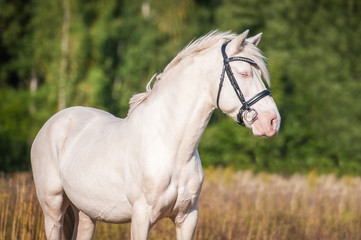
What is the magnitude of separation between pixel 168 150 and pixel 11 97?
21.6m

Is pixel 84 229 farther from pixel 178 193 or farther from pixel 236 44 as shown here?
pixel 236 44

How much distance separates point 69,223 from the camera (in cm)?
477

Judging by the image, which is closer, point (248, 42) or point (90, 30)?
point (248, 42)

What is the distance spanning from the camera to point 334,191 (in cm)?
860

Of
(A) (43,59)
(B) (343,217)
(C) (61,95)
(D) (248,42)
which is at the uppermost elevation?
(A) (43,59)

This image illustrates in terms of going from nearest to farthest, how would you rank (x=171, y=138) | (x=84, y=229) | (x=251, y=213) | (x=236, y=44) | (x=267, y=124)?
(x=267, y=124) < (x=236, y=44) < (x=171, y=138) < (x=84, y=229) < (x=251, y=213)

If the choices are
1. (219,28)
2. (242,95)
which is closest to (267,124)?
(242,95)

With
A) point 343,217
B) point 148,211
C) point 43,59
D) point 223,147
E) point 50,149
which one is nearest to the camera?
point 148,211

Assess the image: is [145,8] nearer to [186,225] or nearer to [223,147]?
[223,147]

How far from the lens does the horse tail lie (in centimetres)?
475

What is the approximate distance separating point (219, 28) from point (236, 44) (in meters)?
17.9

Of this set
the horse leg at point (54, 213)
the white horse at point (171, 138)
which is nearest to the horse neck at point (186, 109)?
the white horse at point (171, 138)

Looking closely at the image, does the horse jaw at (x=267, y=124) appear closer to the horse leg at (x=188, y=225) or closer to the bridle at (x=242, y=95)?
the bridle at (x=242, y=95)

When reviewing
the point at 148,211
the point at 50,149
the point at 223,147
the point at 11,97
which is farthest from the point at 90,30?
Answer: the point at 148,211
